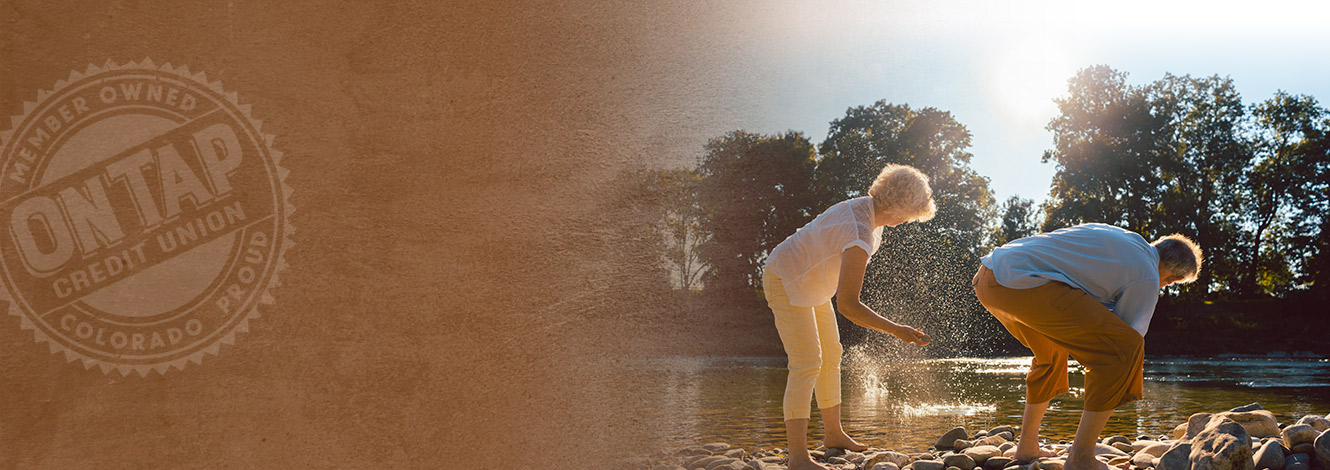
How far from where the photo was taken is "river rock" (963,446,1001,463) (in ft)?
11.1

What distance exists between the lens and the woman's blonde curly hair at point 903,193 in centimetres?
323

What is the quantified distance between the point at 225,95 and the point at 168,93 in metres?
0.25

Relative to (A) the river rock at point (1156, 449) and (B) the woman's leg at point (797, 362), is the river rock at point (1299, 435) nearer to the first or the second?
(A) the river rock at point (1156, 449)

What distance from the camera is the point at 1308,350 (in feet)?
69.9

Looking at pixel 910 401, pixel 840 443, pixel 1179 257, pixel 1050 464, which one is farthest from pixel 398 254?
pixel 910 401

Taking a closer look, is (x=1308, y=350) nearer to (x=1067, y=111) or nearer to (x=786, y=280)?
(x=1067, y=111)

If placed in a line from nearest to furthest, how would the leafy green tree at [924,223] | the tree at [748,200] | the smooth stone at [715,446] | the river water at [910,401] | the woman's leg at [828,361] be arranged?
the woman's leg at [828,361] → the smooth stone at [715,446] → the river water at [910,401] → the tree at [748,200] → the leafy green tree at [924,223]

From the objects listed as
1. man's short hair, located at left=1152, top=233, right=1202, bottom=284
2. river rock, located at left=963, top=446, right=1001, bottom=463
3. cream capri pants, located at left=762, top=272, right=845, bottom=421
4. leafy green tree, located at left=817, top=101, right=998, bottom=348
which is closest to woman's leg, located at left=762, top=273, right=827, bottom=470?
cream capri pants, located at left=762, top=272, right=845, bottom=421

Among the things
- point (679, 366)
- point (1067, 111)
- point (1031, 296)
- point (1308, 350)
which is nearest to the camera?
point (1031, 296)

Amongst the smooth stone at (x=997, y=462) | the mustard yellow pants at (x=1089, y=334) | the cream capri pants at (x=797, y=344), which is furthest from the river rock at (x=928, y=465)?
the mustard yellow pants at (x=1089, y=334)

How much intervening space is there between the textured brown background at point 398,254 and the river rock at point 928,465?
4.92ft

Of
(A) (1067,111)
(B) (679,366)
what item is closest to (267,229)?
(B) (679,366)

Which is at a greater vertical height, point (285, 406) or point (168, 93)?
point (168, 93)

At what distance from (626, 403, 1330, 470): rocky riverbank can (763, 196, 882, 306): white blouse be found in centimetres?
73
